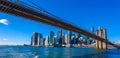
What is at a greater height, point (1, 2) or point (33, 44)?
point (1, 2)

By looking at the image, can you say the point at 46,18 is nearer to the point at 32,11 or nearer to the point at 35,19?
the point at 35,19

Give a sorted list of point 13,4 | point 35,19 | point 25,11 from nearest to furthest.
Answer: point 13,4 < point 25,11 < point 35,19

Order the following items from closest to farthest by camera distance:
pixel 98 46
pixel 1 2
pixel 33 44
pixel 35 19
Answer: pixel 1 2 < pixel 35 19 < pixel 98 46 < pixel 33 44

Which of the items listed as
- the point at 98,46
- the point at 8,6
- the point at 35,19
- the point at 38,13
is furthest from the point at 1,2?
the point at 98,46

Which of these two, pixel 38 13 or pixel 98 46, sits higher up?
pixel 38 13

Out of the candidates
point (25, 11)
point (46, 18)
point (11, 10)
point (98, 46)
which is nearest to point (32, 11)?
point (25, 11)

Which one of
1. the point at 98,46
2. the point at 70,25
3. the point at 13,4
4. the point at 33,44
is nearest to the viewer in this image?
the point at 13,4

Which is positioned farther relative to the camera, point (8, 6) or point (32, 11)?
point (32, 11)

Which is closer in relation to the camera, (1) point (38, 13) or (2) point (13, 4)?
(2) point (13, 4)

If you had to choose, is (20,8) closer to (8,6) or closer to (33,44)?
(8,6)
